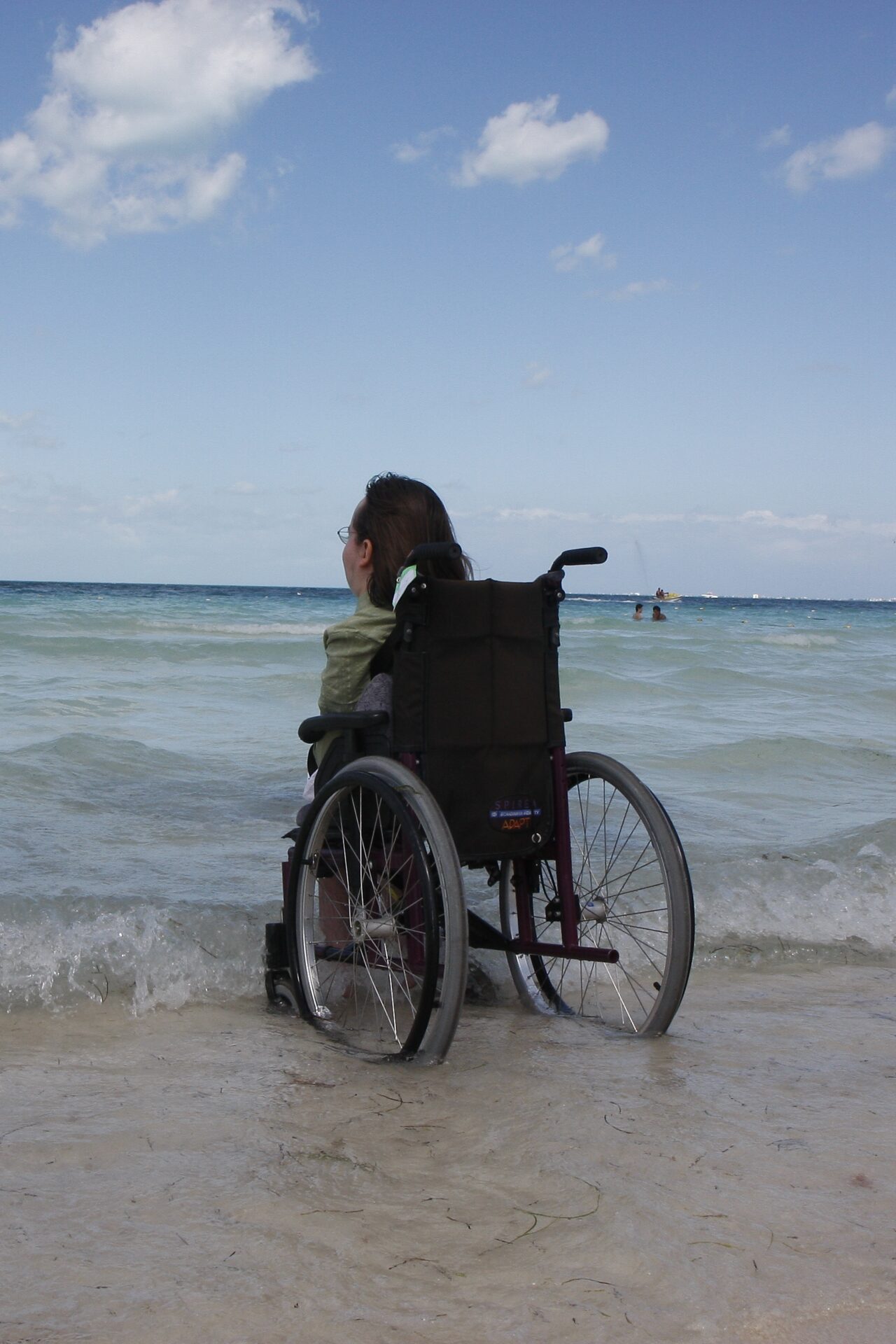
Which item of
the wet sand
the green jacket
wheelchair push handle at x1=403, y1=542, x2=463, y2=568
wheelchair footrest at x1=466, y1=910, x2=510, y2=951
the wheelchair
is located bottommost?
the wet sand

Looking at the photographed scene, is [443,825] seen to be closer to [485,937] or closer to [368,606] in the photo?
[485,937]

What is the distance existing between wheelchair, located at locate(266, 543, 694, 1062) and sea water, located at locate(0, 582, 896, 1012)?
53 centimetres

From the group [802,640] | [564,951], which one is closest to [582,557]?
[564,951]

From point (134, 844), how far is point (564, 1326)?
3412mm

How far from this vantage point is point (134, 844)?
4.48 metres

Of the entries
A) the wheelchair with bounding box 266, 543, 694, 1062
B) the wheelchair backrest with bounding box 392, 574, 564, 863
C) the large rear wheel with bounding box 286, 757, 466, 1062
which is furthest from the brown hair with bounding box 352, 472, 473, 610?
the large rear wheel with bounding box 286, 757, 466, 1062

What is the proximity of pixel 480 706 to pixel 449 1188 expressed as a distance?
3.51ft

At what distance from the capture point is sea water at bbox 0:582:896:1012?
319cm

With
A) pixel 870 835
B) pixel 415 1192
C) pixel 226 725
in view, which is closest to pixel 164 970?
pixel 415 1192

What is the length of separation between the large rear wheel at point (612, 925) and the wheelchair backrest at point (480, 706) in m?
0.20

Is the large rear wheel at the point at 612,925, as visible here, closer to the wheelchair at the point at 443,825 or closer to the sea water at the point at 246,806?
the wheelchair at the point at 443,825

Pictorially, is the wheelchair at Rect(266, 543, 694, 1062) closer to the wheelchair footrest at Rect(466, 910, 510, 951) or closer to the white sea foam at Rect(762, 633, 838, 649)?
the wheelchair footrest at Rect(466, 910, 510, 951)

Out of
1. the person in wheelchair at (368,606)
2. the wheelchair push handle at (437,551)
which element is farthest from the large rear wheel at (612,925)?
the wheelchair push handle at (437,551)

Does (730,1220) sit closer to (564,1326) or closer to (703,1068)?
(564,1326)
